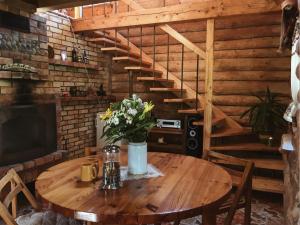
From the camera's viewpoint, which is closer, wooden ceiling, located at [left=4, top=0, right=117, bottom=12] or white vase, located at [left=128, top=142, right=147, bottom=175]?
white vase, located at [left=128, top=142, right=147, bottom=175]

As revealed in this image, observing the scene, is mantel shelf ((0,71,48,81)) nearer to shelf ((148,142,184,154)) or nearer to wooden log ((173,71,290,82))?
shelf ((148,142,184,154))

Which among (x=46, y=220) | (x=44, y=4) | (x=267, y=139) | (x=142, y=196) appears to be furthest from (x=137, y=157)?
(x=44, y=4)

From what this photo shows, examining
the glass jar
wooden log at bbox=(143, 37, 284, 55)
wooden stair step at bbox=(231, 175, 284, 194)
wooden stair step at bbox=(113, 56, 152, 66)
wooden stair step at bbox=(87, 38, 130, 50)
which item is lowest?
wooden stair step at bbox=(231, 175, 284, 194)

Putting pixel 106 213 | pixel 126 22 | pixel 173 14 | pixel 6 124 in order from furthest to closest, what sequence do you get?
pixel 126 22 → pixel 173 14 → pixel 6 124 → pixel 106 213

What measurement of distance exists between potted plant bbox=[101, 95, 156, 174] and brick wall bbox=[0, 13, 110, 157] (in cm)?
197

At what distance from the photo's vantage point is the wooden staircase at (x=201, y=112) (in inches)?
138

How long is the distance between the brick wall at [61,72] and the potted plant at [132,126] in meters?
1.97

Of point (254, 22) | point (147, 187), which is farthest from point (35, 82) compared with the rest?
point (254, 22)

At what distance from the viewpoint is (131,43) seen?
16.9 ft

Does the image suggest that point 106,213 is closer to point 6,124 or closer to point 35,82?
point 6,124

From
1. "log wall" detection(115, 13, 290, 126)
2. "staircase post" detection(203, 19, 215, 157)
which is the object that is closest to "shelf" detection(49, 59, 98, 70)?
"log wall" detection(115, 13, 290, 126)

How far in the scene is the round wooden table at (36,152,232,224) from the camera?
1225 mm

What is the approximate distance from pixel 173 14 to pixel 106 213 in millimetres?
3178

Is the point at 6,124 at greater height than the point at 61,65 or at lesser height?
lesser
